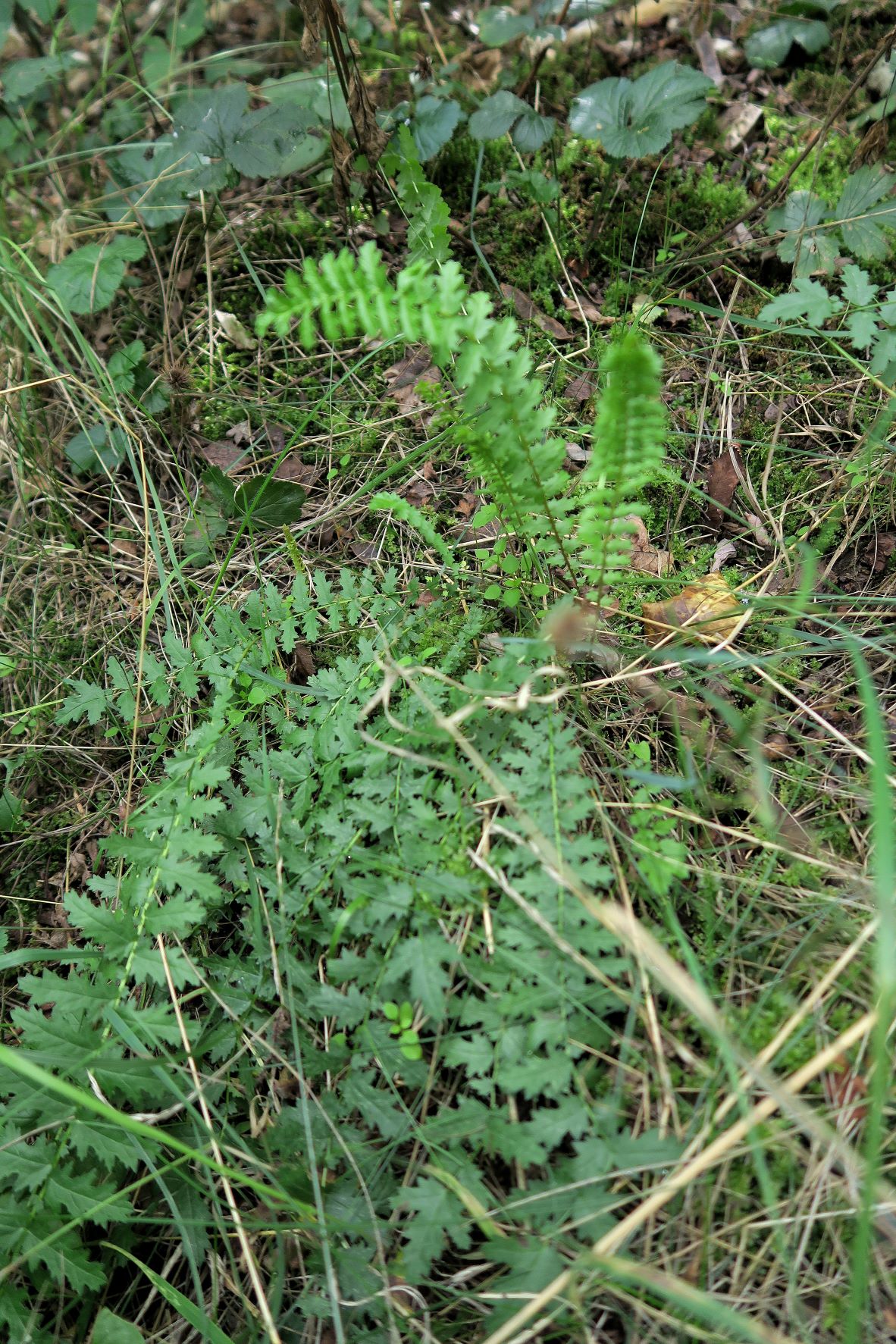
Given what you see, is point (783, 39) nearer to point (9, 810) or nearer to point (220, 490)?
point (220, 490)

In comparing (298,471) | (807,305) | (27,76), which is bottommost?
(298,471)

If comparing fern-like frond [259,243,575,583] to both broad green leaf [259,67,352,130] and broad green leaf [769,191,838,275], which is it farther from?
broad green leaf [259,67,352,130]

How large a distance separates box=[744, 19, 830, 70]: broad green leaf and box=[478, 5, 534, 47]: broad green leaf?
0.84 meters

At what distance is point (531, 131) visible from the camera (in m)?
2.87

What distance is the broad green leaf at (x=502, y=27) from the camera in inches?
120

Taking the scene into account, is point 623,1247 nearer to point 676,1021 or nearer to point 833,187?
point 676,1021

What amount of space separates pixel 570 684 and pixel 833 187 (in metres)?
1.99

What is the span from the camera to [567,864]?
1731 mm

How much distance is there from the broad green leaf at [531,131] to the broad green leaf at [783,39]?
38.0 inches

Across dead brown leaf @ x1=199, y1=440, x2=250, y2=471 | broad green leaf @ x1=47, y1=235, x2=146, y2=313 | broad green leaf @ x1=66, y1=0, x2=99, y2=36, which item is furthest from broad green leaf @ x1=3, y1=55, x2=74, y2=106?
dead brown leaf @ x1=199, y1=440, x2=250, y2=471

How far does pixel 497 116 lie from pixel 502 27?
0.46 m

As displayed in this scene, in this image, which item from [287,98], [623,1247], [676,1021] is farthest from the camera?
[287,98]

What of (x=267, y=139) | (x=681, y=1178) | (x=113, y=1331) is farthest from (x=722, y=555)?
(x=113, y=1331)

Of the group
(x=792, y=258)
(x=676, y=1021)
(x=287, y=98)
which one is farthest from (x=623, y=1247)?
(x=287, y=98)
